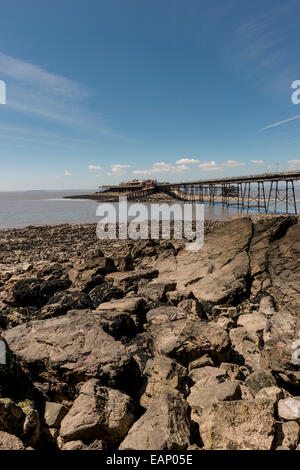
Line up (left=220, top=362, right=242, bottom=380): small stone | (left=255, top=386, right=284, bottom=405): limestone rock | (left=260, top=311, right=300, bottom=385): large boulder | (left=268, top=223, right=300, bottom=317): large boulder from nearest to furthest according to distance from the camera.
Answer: (left=255, top=386, right=284, bottom=405): limestone rock < (left=260, top=311, right=300, bottom=385): large boulder < (left=220, top=362, right=242, bottom=380): small stone < (left=268, top=223, right=300, bottom=317): large boulder

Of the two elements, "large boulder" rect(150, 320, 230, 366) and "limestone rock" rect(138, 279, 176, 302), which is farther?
"limestone rock" rect(138, 279, 176, 302)

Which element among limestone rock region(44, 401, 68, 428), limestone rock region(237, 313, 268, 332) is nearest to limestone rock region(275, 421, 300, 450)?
limestone rock region(237, 313, 268, 332)

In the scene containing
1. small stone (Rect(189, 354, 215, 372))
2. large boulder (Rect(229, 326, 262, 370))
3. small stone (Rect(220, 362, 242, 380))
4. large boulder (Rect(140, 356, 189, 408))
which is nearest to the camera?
large boulder (Rect(140, 356, 189, 408))

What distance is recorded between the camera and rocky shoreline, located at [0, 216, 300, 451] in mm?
3748

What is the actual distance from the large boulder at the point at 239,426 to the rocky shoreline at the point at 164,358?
0.01 metres

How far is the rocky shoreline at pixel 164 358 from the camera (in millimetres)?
3748

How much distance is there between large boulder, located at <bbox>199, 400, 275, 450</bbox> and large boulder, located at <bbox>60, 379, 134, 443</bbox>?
1226 millimetres

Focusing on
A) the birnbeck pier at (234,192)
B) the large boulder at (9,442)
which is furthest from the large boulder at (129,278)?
the birnbeck pier at (234,192)

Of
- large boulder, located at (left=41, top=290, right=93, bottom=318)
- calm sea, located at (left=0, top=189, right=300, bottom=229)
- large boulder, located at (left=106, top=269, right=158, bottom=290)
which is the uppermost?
calm sea, located at (left=0, top=189, right=300, bottom=229)

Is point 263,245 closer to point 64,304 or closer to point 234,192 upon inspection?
point 64,304

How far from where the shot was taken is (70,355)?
497cm

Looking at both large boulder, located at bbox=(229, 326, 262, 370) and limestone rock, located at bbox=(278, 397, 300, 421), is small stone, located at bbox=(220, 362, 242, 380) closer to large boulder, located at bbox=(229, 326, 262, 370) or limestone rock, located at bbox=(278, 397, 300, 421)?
large boulder, located at bbox=(229, 326, 262, 370)
